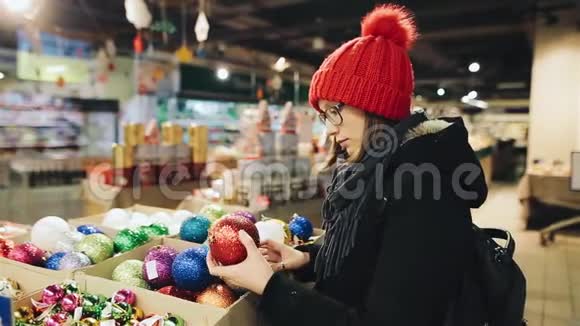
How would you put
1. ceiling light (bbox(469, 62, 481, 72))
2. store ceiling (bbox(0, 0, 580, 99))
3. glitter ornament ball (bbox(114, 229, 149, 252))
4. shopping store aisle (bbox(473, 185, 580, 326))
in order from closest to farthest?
1. glitter ornament ball (bbox(114, 229, 149, 252))
2. shopping store aisle (bbox(473, 185, 580, 326))
3. store ceiling (bbox(0, 0, 580, 99))
4. ceiling light (bbox(469, 62, 481, 72))

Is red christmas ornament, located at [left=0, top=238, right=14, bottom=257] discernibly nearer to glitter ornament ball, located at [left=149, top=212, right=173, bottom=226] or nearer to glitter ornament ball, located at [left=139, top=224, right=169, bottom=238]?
glitter ornament ball, located at [left=139, top=224, right=169, bottom=238]

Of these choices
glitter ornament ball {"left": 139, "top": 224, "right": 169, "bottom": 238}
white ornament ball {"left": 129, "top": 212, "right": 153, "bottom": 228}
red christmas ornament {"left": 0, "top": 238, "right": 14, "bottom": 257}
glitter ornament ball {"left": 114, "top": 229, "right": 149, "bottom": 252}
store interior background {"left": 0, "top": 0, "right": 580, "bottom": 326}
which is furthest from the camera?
store interior background {"left": 0, "top": 0, "right": 580, "bottom": 326}

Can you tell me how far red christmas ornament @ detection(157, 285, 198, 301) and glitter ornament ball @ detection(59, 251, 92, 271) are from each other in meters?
0.31

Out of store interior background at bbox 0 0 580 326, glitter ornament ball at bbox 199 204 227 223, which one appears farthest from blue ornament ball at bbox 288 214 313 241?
store interior background at bbox 0 0 580 326

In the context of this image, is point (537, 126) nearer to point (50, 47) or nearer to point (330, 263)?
point (330, 263)

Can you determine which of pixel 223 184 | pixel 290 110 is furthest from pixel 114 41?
pixel 223 184

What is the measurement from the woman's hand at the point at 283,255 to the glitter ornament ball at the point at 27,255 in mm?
815

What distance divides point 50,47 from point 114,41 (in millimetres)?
1389

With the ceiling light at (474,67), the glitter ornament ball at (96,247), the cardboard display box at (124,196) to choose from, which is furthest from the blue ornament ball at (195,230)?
the ceiling light at (474,67)

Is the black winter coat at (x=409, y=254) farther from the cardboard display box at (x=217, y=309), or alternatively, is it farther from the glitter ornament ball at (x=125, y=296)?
the glitter ornament ball at (x=125, y=296)

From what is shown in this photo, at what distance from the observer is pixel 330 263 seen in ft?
3.51

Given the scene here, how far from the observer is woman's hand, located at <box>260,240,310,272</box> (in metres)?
1.38

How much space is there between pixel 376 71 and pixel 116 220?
1552mm

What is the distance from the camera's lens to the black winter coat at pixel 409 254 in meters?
0.88
